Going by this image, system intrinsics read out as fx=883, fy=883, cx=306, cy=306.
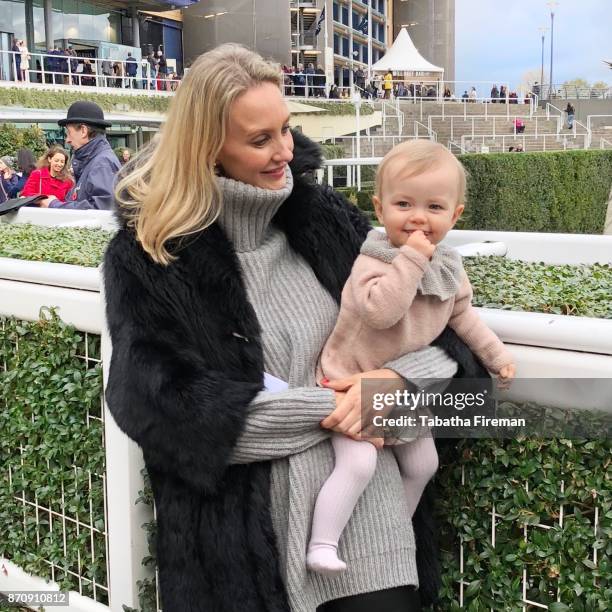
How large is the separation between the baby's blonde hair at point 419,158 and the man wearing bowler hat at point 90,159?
162 inches

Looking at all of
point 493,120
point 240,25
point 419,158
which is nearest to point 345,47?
point 240,25

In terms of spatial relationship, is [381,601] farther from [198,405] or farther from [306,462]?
[198,405]

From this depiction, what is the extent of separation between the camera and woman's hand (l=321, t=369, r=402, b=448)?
1.93m

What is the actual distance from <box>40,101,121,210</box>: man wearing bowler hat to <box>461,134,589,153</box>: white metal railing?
28.7 meters

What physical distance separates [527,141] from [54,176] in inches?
1194

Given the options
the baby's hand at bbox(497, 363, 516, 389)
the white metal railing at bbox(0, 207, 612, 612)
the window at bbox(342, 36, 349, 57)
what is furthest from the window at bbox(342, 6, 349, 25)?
the baby's hand at bbox(497, 363, 516, 389)

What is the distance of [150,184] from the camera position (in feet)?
6.88

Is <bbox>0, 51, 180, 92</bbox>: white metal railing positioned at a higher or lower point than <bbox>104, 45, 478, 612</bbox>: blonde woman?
higher

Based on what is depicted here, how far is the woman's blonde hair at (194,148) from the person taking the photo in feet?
6.57

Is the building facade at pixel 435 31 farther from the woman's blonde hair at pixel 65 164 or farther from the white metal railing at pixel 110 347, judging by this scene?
the white metal railing at pixel 110 347

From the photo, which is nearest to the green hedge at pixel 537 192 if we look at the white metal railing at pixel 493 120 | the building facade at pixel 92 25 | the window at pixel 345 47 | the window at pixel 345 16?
the white metal railing at pixel 493 120

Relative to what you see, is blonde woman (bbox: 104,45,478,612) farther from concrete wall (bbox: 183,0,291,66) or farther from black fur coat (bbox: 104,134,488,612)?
concrete wall (bbox: 183,0,291,66)

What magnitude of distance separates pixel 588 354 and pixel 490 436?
0.32 metres

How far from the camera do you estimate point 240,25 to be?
4697 centimetres
